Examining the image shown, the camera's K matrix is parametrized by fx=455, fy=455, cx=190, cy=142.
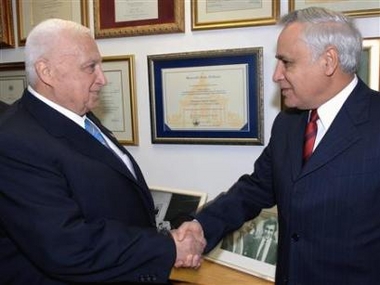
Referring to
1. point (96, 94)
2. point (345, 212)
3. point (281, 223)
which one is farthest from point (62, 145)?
point (345, 212)

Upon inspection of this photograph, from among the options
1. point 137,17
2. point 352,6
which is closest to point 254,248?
point 352,6

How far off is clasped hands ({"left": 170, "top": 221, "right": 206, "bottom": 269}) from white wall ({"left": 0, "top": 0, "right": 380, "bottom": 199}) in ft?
1.28

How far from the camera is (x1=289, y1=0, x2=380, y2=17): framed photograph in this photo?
5.42 ft

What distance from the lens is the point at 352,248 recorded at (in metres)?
1.26

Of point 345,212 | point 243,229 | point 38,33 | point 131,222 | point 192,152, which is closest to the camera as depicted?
point 345,212

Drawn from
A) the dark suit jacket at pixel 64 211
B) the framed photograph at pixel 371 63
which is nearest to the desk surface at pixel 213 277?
the dark suit jacket at pixel 64 211

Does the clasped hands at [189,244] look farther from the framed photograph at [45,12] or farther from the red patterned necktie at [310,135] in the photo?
the framed photograph at [45,12]

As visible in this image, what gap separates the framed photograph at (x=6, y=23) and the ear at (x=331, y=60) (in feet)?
5.42

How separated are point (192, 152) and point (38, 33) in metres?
0.92

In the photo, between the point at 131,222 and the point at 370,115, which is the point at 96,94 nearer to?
the point at 131,222

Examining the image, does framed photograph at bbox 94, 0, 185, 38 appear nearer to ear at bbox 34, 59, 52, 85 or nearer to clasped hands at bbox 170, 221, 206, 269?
ear at bbox 34, 59, 52, 85

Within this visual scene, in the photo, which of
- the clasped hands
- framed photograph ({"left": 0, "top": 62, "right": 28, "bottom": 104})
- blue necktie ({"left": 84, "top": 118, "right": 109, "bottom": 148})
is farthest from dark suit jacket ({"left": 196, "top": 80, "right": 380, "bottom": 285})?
framed photograph ({"left": 0, "top": 62, "right": 28, "bottom": 104})

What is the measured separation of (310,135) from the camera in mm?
1403

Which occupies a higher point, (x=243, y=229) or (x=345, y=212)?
(x=345, y=212)
